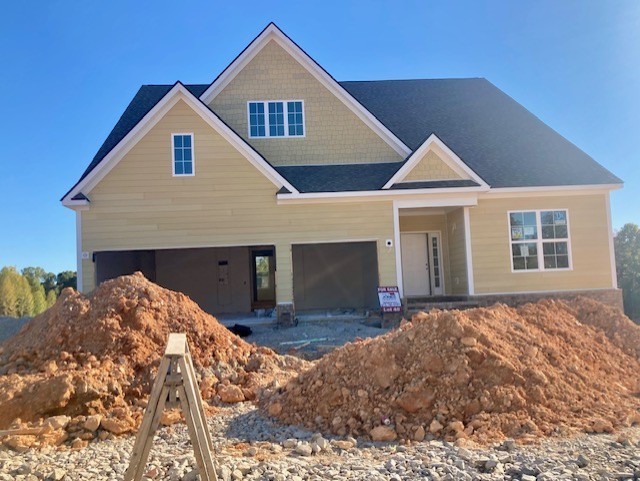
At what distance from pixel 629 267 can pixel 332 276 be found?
1187 centimetres

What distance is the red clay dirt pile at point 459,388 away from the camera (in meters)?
5.68

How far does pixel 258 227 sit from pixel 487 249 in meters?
6.65

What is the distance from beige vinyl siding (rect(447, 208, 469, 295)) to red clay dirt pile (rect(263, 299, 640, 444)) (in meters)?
7.70

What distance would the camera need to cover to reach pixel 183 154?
14.1 m

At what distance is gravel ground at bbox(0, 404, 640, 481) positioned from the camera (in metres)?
4.52

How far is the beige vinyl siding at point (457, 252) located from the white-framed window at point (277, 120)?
17.9 ft

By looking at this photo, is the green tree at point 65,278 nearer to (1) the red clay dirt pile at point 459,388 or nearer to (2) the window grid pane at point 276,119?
(2) the window grid pane at point 276,119

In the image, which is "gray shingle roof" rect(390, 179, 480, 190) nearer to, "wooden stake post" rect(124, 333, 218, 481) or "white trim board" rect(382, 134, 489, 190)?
"white trim board" rect(382, 134, 489, 190)

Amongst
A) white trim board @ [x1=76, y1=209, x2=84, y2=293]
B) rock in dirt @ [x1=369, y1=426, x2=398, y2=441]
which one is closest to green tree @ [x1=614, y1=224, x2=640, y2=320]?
rock in dirt @ [x1=369, y1=426, x2=398, y2=441]

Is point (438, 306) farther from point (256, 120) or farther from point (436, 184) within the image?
point (256, 120)

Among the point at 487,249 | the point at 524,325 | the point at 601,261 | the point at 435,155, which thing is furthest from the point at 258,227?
the point at 601,261

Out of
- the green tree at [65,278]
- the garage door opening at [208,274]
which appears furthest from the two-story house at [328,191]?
the green tree at [65,278]

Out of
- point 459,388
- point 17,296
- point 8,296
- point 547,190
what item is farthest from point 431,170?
point 17,296

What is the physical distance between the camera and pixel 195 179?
1401cm
